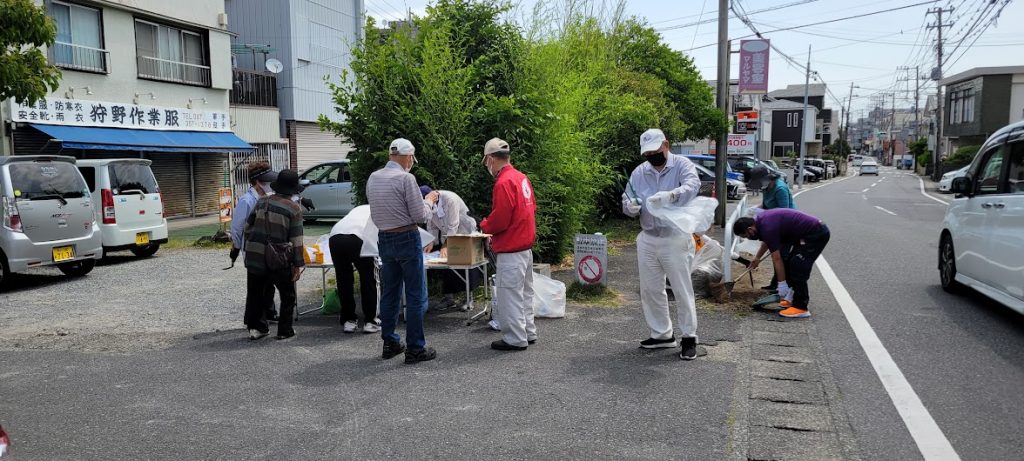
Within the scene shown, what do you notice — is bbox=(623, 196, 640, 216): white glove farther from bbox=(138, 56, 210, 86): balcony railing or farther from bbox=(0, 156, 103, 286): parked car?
bbox=(138, 56, 210, 86): balcony railing

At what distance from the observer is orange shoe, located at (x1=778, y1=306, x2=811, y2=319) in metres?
7.18

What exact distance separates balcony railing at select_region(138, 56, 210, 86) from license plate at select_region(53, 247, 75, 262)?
10.2 metres

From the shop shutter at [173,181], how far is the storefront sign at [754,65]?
1524 centimetres

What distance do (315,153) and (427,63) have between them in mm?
20173

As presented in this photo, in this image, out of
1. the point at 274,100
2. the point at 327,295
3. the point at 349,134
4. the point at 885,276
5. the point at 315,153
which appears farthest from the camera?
the point at 315,153

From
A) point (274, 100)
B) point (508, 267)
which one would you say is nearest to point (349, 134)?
point (508, 267)

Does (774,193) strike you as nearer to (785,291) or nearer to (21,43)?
(785,291)

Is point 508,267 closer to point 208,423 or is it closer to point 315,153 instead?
point 208,423

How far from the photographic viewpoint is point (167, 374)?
5535mm

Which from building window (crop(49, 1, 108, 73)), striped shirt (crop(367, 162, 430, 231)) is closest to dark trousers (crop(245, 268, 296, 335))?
striped shirt (crop(367, 162, 430, 231))

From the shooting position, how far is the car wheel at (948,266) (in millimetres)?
8172

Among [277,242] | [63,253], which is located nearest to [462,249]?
[277,242]

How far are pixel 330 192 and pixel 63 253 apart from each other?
788 centimetres

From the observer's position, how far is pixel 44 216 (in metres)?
9.46
